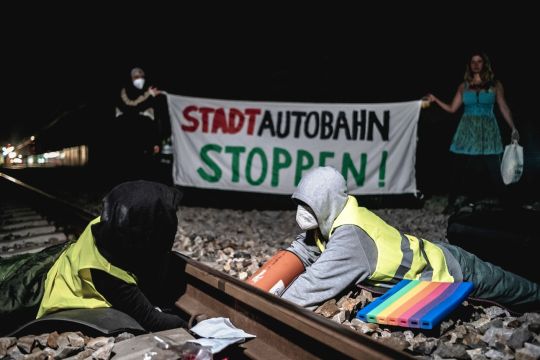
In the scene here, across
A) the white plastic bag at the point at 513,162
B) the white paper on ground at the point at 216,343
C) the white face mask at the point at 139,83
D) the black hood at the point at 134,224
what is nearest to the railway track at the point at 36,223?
the white face mask at the point at 139,83

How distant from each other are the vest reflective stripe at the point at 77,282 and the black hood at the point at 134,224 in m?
0.09

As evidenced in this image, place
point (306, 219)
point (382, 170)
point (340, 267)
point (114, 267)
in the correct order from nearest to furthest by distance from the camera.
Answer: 1. point (114, 267)
2. point (340, 267)
3. point (306, 219)
4. point (382, 170)

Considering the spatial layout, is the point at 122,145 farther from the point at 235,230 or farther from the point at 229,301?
the point at 229,301

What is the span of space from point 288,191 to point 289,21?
577cm

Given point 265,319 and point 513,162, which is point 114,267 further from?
point 513,162

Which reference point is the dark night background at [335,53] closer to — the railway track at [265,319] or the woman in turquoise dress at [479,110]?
the woman in turquoise dress at [479,110]

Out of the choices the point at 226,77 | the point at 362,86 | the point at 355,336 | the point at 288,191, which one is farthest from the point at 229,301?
the point at 226,77

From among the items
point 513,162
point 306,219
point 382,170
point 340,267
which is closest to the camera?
point 340,267

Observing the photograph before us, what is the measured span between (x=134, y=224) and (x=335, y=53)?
380 inches

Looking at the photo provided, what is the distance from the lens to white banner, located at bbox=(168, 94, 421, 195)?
298 inches

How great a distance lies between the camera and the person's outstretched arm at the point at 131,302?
265 centimetres

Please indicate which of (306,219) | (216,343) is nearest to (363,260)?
(306,219)

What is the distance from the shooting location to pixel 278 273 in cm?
331

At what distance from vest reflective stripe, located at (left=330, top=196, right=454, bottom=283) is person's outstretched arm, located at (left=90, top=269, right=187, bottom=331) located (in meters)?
1.25
